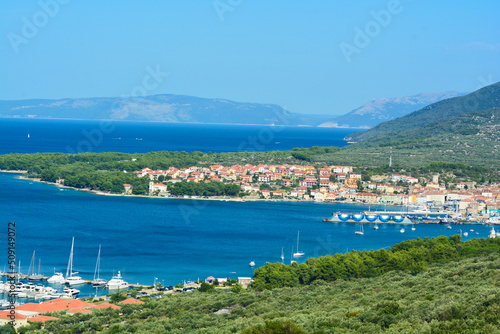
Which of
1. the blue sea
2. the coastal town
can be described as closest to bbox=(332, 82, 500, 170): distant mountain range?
the coastal town

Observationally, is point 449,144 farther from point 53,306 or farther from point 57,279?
point 53,306

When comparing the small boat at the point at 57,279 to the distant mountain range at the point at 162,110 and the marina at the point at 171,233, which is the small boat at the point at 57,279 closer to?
the marina at the point at 171,233

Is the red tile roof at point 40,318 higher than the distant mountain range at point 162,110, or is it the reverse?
the distant mountain range at point 162,110

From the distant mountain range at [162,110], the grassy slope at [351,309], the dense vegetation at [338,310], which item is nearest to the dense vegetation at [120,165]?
the dense vegetation at [338,310]

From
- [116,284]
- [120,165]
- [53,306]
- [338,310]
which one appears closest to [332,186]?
[120,165]

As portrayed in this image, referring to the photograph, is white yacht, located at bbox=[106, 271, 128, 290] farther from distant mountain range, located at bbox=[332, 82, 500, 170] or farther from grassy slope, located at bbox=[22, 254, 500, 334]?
distant mountain range, located at bbox=[332, 82, 500, 170]

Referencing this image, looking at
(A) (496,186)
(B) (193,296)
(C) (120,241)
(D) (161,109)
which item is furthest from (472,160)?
(D) (161,109)

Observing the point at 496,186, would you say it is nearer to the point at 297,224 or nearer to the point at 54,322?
the point at 297,224
